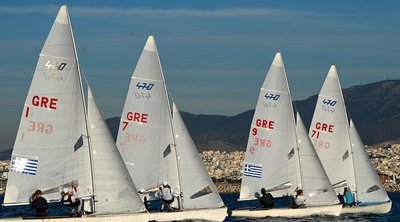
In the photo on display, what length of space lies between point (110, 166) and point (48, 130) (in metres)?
3.45

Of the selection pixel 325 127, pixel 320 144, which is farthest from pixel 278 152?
pixel 325 127

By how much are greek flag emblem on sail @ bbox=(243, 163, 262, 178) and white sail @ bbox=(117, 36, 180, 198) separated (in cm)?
778

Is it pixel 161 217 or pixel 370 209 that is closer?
pixel 161 217

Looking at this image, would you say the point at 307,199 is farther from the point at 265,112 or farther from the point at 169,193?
the point at 169,193

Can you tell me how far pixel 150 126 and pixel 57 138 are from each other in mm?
9221

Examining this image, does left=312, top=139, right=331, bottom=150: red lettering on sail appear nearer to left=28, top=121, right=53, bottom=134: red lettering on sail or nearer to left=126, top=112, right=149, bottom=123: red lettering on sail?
left=126, top=112, right=149, bottom=123: red lettering on sail

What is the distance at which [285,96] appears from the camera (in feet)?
186

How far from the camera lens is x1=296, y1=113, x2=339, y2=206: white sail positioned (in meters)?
55.9

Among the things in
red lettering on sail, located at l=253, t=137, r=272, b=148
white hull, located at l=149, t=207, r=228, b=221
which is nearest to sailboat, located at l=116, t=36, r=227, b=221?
white hull, located at l=149, t=207, r=228, b=221

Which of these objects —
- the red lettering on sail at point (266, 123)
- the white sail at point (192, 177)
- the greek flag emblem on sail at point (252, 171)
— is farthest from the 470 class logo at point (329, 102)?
the white sail at point (192, 177)

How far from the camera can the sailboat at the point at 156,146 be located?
50.5 metres

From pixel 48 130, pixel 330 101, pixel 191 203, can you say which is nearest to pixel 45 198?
pixel 48 130

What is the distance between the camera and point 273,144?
57.0 meters

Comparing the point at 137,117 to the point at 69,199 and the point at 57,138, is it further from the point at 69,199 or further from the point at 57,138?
the point at 69,199
